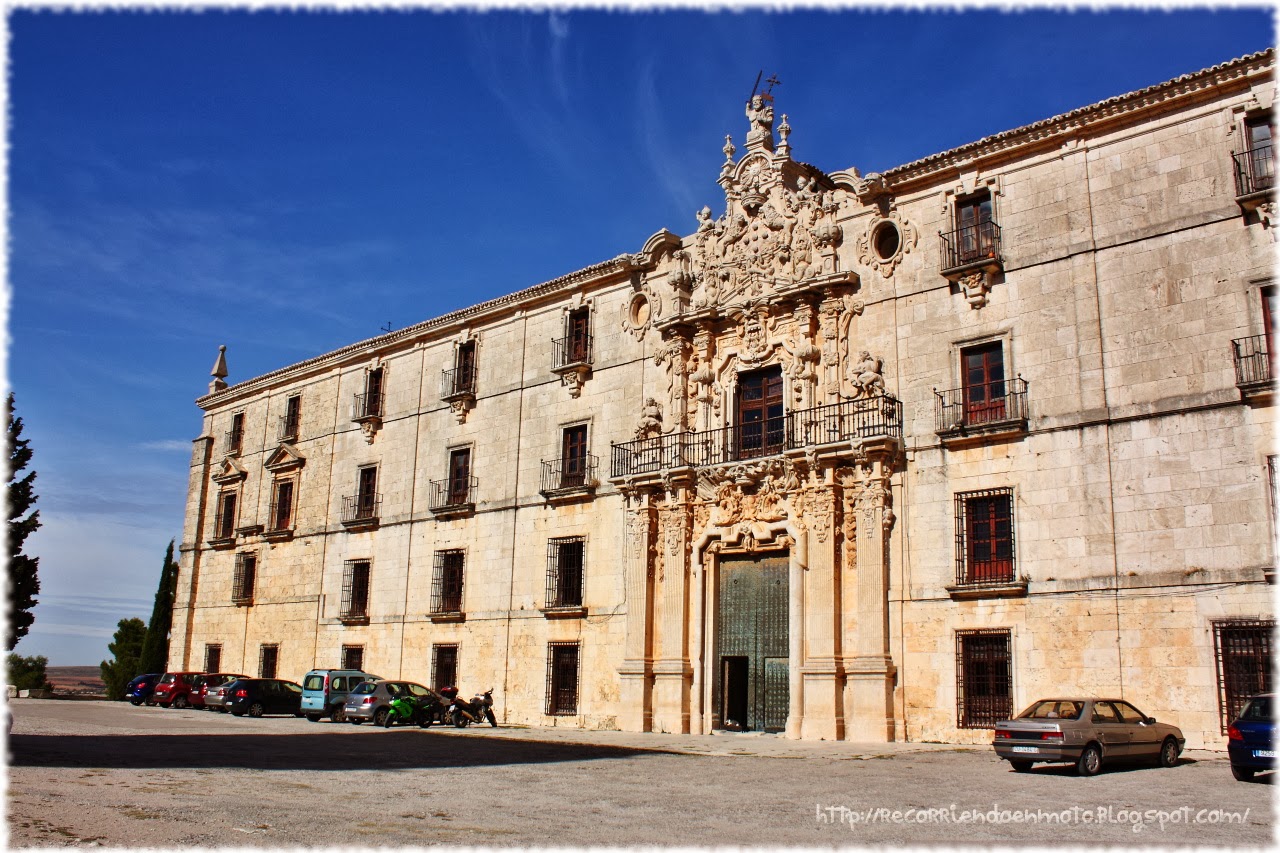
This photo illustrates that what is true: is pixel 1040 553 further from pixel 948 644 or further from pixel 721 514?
pixel 721 514

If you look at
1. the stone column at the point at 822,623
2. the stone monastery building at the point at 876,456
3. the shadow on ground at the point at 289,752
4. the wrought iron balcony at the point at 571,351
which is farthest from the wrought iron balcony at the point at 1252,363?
the wrought iron balcony at the point at 571,351

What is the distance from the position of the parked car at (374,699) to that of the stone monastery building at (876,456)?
3120mm

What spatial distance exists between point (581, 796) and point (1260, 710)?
8.58 meters

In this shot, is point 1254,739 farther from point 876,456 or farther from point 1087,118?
point 1087,118

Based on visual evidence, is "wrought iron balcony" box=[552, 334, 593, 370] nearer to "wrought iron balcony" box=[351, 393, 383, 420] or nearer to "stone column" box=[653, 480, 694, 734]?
"stone column" box=[653, 480, 694, 734]

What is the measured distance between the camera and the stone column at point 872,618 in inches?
853

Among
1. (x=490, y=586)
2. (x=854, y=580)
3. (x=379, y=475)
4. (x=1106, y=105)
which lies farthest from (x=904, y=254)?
(x=379, y=475)

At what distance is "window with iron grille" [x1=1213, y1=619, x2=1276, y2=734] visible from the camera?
17.7 metres

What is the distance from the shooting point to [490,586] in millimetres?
30078

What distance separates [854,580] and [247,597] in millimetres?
23566

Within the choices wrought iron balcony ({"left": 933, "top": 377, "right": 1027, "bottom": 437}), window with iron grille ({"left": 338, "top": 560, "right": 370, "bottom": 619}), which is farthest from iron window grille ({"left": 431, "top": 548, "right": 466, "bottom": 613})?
wrought iron balcony ({"left": 933, "top": 377, "right": 1027, "bottom": 437})

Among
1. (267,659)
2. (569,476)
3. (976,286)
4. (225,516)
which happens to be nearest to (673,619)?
(569,476)

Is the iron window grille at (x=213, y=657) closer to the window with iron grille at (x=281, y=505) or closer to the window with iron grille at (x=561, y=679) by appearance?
the window with iron grille at (x=281, y=505)

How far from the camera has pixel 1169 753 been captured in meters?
16.7
